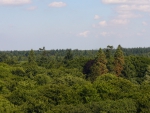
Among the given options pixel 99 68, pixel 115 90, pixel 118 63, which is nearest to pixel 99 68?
pixel 99 68

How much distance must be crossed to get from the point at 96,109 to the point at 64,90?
11.4 m

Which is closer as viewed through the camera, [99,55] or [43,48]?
[99,55]

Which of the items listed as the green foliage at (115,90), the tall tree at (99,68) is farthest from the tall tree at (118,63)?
the green foliage at (115,90)

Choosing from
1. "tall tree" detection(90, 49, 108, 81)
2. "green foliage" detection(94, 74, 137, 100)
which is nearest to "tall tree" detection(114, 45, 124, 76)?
"tall tree" detection(90, 49, 108, 81)

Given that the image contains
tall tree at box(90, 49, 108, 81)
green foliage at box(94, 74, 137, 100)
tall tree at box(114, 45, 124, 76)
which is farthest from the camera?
tall tree at box(114, 45, 124, 76)

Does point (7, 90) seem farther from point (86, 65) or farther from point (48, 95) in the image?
point (86, 65)

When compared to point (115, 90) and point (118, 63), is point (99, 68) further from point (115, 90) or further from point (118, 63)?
point (115, 90)

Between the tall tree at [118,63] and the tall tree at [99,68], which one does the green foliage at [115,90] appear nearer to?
the tall tree at [99,68]

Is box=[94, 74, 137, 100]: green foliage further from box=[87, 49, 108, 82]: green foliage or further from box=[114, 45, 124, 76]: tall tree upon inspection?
box=[114, 45, 124, 76]: tall tree

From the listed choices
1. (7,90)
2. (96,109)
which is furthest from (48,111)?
(7,90)

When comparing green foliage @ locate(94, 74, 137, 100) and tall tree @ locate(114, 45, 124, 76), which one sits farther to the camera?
tall tree @ locate(114, 45, 124, 76)

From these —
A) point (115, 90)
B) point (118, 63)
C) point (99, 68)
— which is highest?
point (118, 63)

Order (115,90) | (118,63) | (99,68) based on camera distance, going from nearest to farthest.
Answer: (115,90) → (99,68) → (118,63)

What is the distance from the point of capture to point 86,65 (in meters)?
101
